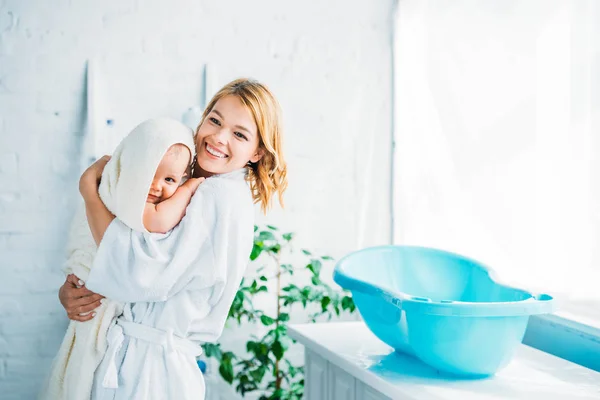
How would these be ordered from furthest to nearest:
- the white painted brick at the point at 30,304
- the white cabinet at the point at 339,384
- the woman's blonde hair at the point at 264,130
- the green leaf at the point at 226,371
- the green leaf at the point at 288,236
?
the green leaf at the point at 288,236 → the white painted brick at the point at 30,304 → the green leaf at the point at 226,371 → the white cabinet at the point at 339,384 → the woman's blonde hair at the point at 264,130

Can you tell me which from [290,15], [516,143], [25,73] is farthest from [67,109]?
[516,143]

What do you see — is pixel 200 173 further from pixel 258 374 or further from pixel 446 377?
pixel 258 374

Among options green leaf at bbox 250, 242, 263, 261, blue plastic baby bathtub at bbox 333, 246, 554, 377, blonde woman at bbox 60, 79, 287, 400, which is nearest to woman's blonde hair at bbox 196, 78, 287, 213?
blonde woman at bbox 60, 79, 287, 400

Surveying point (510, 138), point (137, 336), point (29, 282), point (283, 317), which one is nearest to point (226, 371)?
point (283, 317)

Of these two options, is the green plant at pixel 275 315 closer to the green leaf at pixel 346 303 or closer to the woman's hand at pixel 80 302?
the green leaf at pixel 346 303

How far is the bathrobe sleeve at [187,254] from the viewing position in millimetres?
1246

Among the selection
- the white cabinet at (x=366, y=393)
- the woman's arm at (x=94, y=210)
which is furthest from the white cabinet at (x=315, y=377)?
the woman's arm at (x=94, y=210)

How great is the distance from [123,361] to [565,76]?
54.0 inches

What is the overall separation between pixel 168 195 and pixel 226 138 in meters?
0.19

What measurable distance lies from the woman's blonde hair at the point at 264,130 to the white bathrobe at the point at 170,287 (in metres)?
0.15

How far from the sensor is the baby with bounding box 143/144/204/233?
4.11 feet

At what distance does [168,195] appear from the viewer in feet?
4.25

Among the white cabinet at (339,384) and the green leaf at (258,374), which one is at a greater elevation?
the white cabinet at (339,384)

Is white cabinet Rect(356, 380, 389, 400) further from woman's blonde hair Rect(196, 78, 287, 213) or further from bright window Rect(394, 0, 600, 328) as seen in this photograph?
bright window Rect(394, 0, 600, 328)
